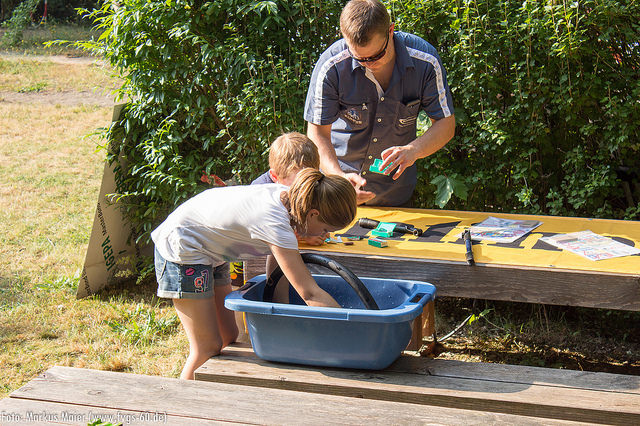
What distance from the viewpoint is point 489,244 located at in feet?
9.23

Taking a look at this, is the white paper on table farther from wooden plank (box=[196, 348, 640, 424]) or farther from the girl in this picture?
the girl

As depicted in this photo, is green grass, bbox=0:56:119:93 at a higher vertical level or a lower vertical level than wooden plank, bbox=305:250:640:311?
higher

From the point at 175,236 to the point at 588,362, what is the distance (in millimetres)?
2494

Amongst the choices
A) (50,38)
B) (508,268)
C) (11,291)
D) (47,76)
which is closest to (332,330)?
(508,268)

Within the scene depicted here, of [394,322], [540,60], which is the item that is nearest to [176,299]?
[394,322]

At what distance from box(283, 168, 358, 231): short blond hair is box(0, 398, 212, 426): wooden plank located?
2.44 feet

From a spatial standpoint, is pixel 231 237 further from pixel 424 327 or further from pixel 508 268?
pixel 424 327

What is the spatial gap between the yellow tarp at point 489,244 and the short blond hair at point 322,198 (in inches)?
21.6

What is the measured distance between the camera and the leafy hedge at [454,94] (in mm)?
3656

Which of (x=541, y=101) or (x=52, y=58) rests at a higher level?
(x=52, y=58)

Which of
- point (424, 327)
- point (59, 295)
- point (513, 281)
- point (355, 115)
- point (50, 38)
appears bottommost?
point (59, 295)

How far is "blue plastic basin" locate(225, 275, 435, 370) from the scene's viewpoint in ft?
6.48

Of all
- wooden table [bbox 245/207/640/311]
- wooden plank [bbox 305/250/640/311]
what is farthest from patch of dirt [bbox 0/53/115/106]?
wooden plank [bbox 305/250/640/311]

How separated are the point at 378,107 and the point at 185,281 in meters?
1.42
